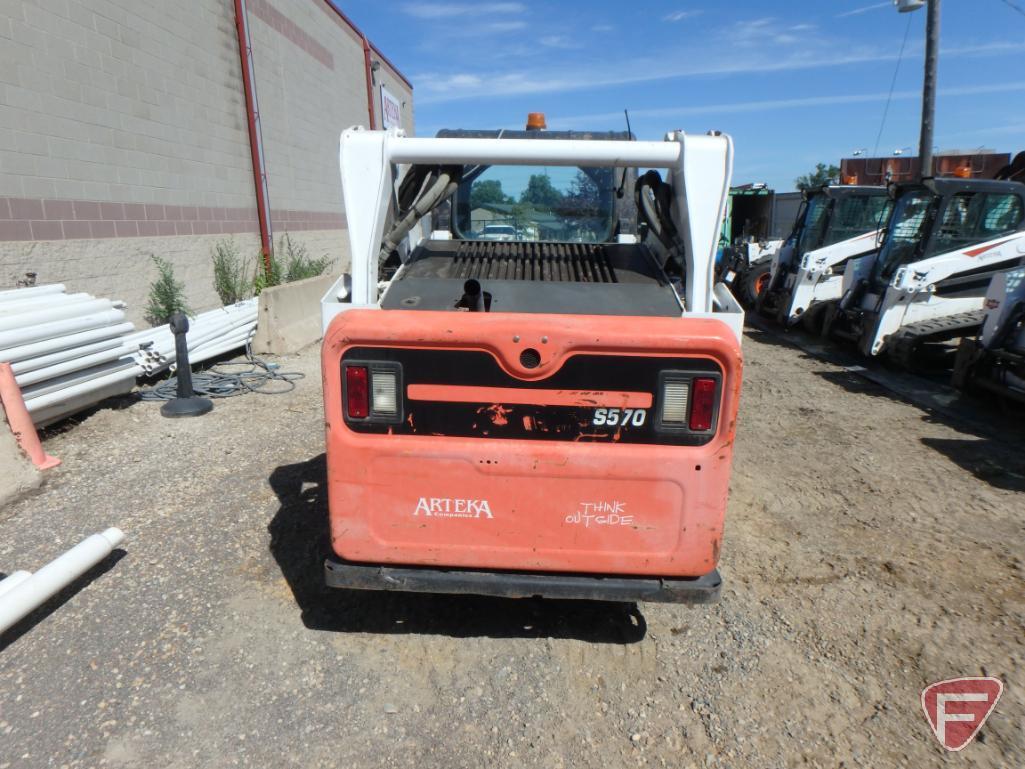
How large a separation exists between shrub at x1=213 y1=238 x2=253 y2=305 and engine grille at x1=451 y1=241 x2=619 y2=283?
22.1 feet

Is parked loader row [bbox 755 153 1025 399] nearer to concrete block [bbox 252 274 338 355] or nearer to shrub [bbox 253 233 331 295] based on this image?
concrete block [bbox 252 274 338 355]

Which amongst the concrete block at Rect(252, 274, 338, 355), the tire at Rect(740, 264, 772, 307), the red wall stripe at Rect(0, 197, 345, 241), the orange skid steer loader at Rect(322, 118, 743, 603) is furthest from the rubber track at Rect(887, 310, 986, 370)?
the red wall stripe at Rect(0, 197, 345, 241)

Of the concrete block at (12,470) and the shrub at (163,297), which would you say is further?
the shrub at (163,297)

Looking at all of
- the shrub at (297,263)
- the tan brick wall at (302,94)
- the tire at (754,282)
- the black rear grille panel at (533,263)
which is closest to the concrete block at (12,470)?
the black rear grille panel at (533,263)

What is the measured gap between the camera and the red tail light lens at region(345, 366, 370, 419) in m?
2.53

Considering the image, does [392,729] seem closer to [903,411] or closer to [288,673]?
[288,673]

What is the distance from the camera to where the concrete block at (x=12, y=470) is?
428cm

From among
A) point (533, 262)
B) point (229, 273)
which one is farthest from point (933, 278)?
point (229, 273)

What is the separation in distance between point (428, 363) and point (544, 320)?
46cm

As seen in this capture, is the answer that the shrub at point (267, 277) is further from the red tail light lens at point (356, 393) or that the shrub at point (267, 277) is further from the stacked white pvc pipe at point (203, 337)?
the red tail light lens at point (356, 393)

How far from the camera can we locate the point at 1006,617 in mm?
3334

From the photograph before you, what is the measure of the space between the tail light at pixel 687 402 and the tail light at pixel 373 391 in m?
1.00

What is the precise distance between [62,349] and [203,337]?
2.29m

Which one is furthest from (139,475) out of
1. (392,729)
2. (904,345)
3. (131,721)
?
(904,345)
